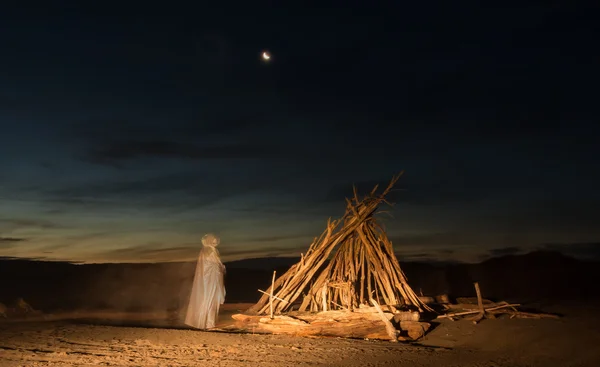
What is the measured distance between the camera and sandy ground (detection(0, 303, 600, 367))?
7.84m

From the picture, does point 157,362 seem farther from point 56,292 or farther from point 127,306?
point 56,292

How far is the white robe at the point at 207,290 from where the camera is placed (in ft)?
37.8

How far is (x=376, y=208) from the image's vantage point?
39.1 ft

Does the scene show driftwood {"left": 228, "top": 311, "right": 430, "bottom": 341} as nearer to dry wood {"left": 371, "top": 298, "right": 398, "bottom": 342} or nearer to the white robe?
dry wood {"left": 371, "top": 298, "right": 398, "bottom": 342}

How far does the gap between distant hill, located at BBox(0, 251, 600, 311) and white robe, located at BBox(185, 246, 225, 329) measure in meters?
7.31

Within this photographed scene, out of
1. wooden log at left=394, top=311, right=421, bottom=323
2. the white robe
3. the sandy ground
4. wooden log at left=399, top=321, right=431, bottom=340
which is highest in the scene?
the white robe

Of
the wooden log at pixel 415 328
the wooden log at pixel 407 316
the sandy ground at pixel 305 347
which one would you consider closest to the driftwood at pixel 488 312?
the sandy ground at pixel 305 347

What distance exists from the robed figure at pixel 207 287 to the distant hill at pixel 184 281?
288 inches

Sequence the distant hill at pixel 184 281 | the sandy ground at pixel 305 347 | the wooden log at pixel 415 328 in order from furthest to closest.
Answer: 1. the distant hill at pixel 184 281
2. the wooden log at pixel 415 328
3. the sandy ground at pixel 305 347

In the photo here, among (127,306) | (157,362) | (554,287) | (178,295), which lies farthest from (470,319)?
(554,287)

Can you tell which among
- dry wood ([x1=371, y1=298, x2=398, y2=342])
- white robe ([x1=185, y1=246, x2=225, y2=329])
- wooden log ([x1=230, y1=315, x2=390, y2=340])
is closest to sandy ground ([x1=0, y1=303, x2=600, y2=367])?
wooden log ([x1=230, y1=315, x2=390, y2=340])

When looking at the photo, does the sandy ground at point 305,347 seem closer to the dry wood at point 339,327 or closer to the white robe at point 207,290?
the dry wood at point 339,327

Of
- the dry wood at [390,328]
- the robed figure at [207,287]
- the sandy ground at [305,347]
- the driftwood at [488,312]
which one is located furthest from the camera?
the robed figure at [207,287]

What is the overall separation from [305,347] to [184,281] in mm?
20806
